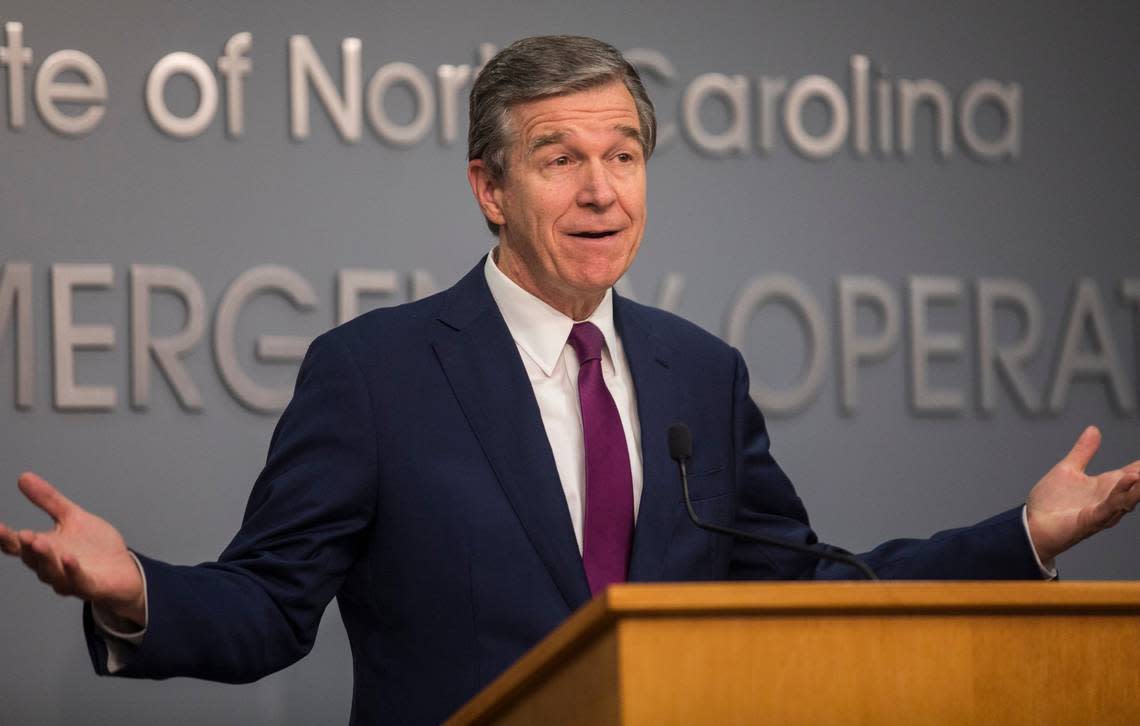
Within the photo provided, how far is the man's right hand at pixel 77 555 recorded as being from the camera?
67.7 inches

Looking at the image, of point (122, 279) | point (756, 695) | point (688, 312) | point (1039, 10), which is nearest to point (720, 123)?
point (688, 312)

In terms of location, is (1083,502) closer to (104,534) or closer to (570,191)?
(570,191)

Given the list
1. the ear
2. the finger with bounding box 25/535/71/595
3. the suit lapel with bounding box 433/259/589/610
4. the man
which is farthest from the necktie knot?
the finger with bounding box 25/535/71/595

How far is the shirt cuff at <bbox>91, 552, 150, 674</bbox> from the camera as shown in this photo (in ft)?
6.25

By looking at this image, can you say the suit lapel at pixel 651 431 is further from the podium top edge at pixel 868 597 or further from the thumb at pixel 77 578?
the podium top edge at pixel 868 597

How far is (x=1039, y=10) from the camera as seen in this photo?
4.19 metres

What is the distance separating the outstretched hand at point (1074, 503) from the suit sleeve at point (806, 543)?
0.03 meters

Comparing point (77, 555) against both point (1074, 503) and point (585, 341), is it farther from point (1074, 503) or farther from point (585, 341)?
point (1074, 503)

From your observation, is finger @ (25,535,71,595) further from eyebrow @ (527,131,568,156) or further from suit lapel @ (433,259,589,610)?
eyebrow @ (527,131,568,156)

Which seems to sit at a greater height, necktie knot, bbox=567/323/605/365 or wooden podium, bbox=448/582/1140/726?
necktie knot, bbox=567/323/605/365

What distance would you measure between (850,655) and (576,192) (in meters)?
1.20

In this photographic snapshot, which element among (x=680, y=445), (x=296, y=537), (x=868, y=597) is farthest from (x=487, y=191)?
(x=868, y=597)

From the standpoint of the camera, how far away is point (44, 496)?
1.75m

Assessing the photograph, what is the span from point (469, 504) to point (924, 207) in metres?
2.13
